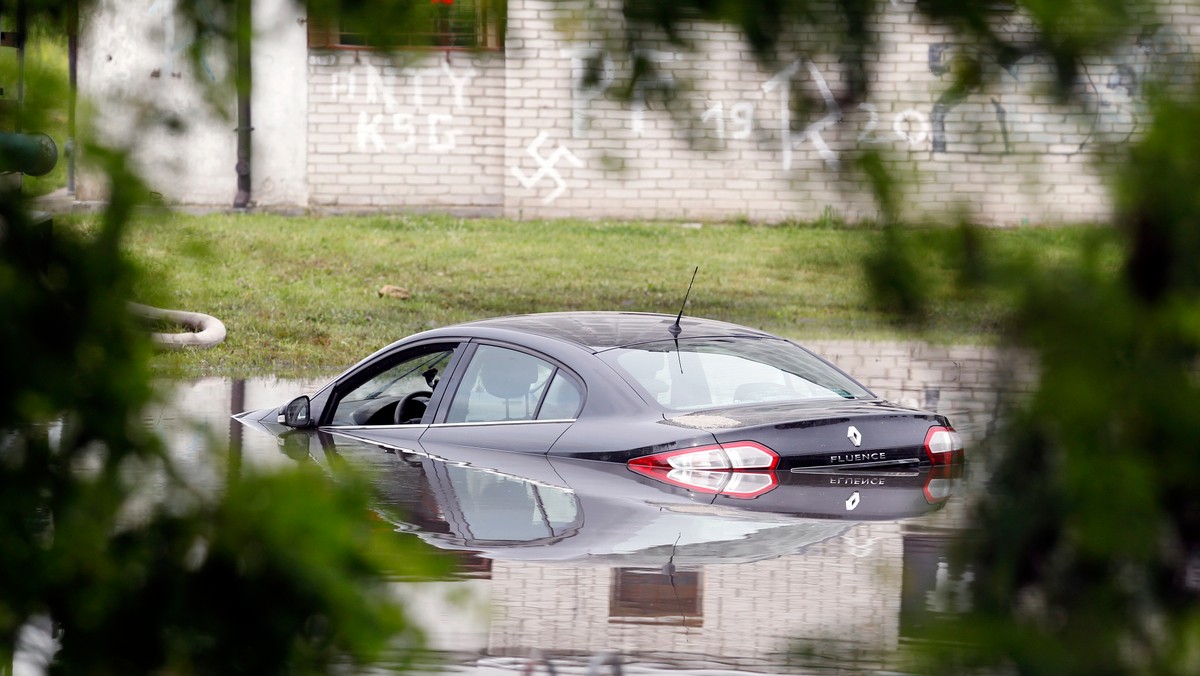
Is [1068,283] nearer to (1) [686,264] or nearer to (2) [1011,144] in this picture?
(2) [1011,144]

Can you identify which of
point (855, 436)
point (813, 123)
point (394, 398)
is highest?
point (813, 123)

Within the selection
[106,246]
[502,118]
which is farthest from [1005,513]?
[502,118]

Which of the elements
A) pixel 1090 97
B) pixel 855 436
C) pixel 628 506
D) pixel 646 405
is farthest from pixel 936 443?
pixel 1090 97

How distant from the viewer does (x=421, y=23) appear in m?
2.03

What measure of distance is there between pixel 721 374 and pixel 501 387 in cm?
109

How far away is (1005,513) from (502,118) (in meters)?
20.0

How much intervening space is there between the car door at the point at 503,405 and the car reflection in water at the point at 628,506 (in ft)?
0.35

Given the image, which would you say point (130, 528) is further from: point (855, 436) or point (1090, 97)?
point (855, 436)

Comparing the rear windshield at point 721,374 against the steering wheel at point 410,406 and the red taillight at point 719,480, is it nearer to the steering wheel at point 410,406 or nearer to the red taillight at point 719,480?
the red taillight at point 719,480

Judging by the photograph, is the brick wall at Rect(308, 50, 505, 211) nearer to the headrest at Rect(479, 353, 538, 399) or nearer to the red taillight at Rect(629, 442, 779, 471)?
the headrest at Rect(479, 353, 538, 399)

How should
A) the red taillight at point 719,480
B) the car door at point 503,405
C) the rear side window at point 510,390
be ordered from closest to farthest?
1. the red taillight at point 719,480
2. the car door at point 503,405
3. the rear side window at point 510,390

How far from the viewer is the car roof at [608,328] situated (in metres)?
7.28

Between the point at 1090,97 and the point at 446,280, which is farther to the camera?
the point at 446,280

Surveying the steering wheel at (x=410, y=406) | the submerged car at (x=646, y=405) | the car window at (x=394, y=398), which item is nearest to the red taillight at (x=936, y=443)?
the submerged car at (x=646, y=405)
